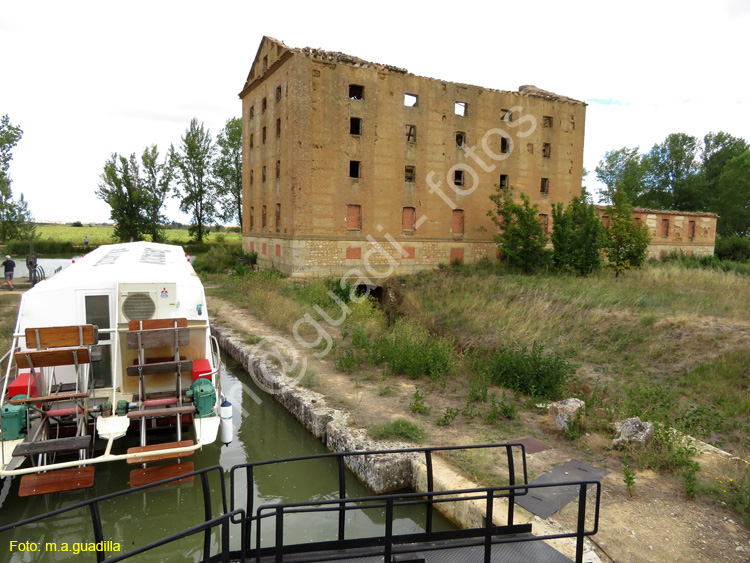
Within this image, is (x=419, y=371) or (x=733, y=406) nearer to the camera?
(x=733, y=406)

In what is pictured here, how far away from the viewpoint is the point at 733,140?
182ft

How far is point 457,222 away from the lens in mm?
28406

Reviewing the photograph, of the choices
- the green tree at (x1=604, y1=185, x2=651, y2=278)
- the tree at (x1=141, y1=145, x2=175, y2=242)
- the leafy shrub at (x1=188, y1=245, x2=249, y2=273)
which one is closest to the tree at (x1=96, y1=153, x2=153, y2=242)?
Result: the tree at (x1=141, y1=145, x2=175, y2=242)

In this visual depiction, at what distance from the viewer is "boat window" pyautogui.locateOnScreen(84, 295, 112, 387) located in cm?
842

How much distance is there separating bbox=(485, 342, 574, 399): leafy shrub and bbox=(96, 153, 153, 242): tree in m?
48.9

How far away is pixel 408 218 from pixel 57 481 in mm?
22156

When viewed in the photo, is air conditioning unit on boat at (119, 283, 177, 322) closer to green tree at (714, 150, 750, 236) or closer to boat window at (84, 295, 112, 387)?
boat window at (84, 295, 112, 387)

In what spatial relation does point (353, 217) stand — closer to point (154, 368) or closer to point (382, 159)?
point (382, 159)

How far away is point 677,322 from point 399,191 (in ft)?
52.9

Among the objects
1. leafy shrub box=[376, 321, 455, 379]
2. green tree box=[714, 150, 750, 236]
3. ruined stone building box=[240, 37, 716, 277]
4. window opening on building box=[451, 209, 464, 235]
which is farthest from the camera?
green tree box=[714, 150, 750, 236]

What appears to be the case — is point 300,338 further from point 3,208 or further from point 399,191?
point 3,208

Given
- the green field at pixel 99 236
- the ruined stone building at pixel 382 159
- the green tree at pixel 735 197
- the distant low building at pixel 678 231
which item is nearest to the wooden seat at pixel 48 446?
the ruined stone building at pixel 382 159

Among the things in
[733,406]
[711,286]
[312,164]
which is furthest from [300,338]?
[711,286]

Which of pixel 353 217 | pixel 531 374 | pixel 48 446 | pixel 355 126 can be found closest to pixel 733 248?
pixel 353 217
